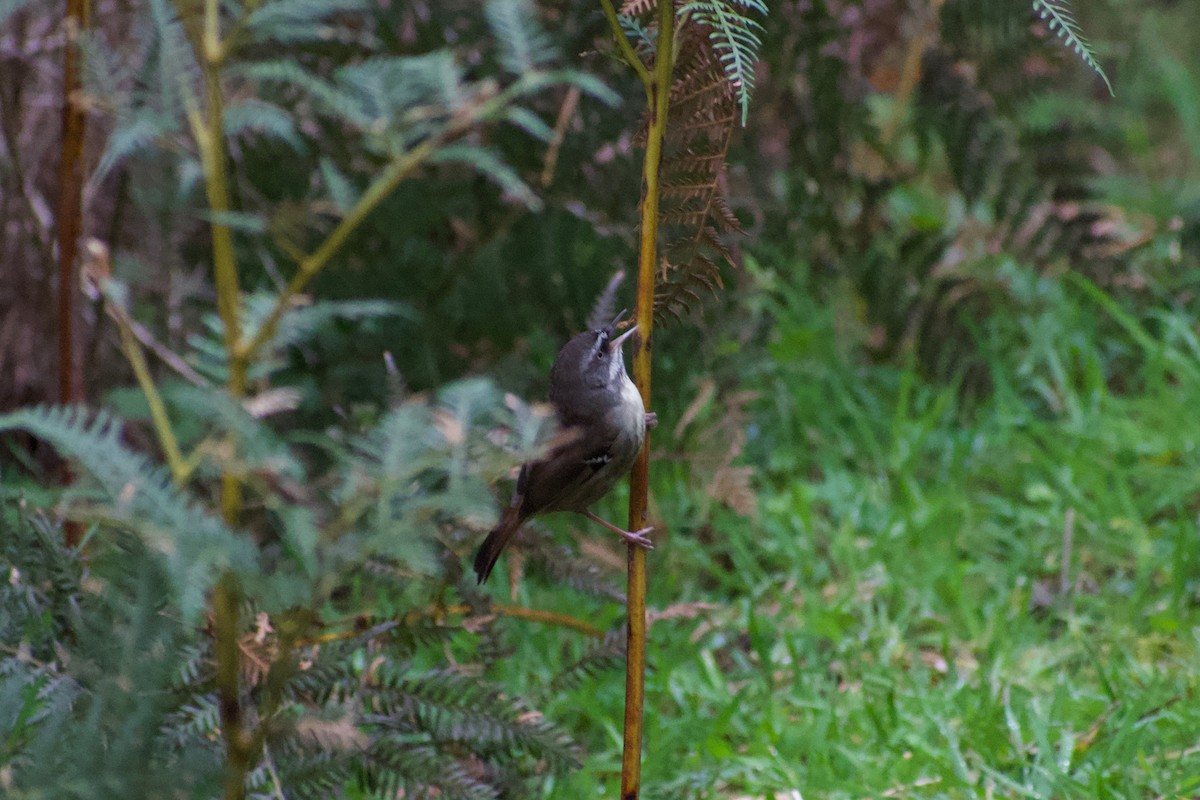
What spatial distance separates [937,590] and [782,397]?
1245 mm

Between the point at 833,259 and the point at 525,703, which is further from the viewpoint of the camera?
the point at 833,259

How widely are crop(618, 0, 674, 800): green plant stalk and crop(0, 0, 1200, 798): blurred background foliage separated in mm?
432

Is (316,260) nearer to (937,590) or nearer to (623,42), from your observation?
(623,42)

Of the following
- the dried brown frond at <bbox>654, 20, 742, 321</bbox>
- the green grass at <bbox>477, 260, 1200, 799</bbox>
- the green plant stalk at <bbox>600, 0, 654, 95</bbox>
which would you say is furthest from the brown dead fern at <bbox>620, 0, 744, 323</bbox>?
the green grass at <bbox>477, 260, 1200, 799</bbox>

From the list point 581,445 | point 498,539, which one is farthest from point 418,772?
point 581,445

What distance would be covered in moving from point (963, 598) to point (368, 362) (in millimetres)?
1981

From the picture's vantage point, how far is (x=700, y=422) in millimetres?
4039

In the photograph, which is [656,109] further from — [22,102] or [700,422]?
[22,102]

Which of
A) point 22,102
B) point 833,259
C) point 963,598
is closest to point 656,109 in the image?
point 963,598

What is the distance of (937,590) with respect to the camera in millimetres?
3463

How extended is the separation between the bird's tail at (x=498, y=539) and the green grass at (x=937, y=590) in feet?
1.34

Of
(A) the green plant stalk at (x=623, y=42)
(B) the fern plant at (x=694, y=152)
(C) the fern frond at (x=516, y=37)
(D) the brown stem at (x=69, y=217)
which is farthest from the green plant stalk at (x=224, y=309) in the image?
(D) the brown stem at (x=69, y=217)

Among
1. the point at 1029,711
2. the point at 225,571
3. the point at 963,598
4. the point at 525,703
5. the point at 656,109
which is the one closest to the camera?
the point at 225,571

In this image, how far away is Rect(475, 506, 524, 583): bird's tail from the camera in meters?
2.43
